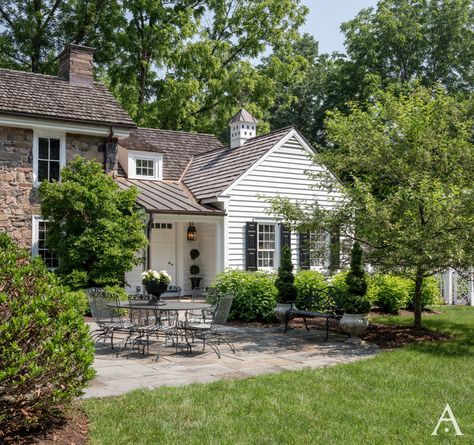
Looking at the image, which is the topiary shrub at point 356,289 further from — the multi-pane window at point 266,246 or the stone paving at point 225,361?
the multi-pane window at point 266,246

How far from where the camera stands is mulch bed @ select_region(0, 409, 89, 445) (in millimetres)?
Answer: 4973

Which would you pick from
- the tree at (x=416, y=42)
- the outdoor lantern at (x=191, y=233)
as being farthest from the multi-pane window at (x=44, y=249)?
the tree at (x=416, y=42)

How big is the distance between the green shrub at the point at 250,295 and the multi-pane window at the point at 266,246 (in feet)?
12.9

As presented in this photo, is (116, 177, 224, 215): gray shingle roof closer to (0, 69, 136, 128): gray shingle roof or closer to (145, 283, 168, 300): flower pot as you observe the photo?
(0, 69, 136, 128): gray shingle roof

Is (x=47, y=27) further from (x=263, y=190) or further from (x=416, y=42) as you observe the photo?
(x=416, y=42)

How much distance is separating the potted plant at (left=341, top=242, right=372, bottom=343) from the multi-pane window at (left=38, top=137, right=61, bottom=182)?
31.3 feet

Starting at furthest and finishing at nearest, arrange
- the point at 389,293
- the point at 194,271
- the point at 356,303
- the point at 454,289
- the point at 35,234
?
1. the point at 194,271
2. the point at 454,289
3. the point at 35,234
4. the point at 389,293
5. the point at 356,303

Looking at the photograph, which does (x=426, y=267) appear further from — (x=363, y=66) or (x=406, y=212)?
(x=363, y=66)

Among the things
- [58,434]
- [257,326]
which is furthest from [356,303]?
[58,434]

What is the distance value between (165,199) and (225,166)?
103 inches

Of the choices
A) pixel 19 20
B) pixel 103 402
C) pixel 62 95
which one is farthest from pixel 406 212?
pixel 19 20

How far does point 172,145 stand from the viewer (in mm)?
22125

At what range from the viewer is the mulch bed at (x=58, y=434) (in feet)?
16.3

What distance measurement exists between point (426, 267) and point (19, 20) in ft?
83.4
